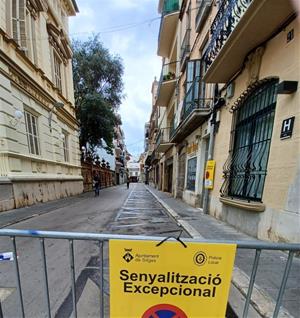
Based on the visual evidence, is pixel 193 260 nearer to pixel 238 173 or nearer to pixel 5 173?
pixel 238 173

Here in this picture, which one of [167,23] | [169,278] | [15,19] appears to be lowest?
[169,278]

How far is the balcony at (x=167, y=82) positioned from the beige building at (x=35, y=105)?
7323 millimetres

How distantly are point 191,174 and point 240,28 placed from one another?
7.74 meters

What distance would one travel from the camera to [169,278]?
4.91 ft

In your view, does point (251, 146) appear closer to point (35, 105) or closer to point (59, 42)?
point (35, 105)

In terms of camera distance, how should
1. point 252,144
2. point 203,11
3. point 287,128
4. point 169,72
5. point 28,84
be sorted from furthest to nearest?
point 169,72 → point 28,84 → point 203,11 → point 252,144 → point 287,128

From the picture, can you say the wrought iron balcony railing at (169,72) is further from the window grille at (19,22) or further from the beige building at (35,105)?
→ the window grille at (19,22)

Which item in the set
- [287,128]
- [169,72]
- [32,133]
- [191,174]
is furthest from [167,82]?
[287,128]

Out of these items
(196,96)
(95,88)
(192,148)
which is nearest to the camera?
(196,96)

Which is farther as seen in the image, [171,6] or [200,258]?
[171,6]

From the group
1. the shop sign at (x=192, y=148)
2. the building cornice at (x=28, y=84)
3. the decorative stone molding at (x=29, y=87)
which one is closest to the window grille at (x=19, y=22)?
the building cornice at (x=28, y=84)

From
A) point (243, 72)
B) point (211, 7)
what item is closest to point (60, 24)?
point (211, 7)

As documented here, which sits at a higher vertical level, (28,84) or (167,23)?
(167,23)

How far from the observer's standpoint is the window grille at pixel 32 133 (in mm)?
10594
